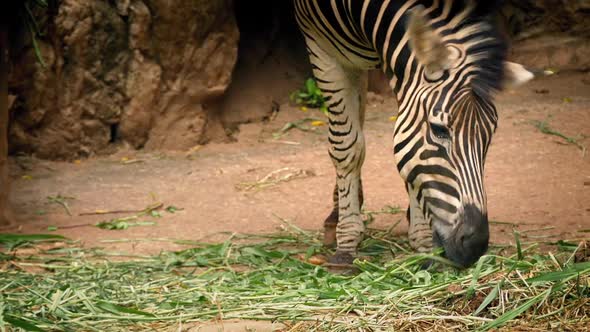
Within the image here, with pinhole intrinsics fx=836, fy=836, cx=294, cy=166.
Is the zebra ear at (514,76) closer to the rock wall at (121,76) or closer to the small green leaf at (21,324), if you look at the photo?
the small green leaf at (21,324)

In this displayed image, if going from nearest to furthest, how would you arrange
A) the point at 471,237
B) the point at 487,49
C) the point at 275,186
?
1. the point at 471,237
2. the point at 487,49
3. the point at 275,186

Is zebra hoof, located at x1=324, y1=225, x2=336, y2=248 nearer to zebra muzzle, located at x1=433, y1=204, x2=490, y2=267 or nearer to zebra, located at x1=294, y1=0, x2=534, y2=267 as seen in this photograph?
zebra, located at x1=294, y1=0, x2=534, y2=267

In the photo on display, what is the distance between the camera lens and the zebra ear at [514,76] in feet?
15.9

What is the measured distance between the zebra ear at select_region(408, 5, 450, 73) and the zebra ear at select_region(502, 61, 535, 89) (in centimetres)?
35

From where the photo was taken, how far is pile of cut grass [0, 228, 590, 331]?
4094 millimetres

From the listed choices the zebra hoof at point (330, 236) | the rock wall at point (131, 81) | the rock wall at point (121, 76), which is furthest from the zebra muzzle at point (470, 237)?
the rock wall at point (121, 76)

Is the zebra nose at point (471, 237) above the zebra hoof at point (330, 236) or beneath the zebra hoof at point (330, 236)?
above

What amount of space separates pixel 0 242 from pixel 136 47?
4.00 metres

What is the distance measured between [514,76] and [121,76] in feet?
21.1

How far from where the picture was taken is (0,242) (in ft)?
22.6

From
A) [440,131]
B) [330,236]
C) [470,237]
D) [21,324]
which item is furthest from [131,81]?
[470,237]

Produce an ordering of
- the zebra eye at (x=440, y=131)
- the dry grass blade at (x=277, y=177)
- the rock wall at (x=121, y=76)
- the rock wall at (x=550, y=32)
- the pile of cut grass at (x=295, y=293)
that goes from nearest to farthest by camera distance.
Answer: the pile of cut grass at (x=295, y=293), the zebra eye at (x=440, y=131), the dry grass blade at (x=277, y=177), the rock wall at (x=121, y=76), the rock wall at (x=550, y=32)

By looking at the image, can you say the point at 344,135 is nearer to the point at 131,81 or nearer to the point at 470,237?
the point at 470,237

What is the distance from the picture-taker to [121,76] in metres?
10.3
